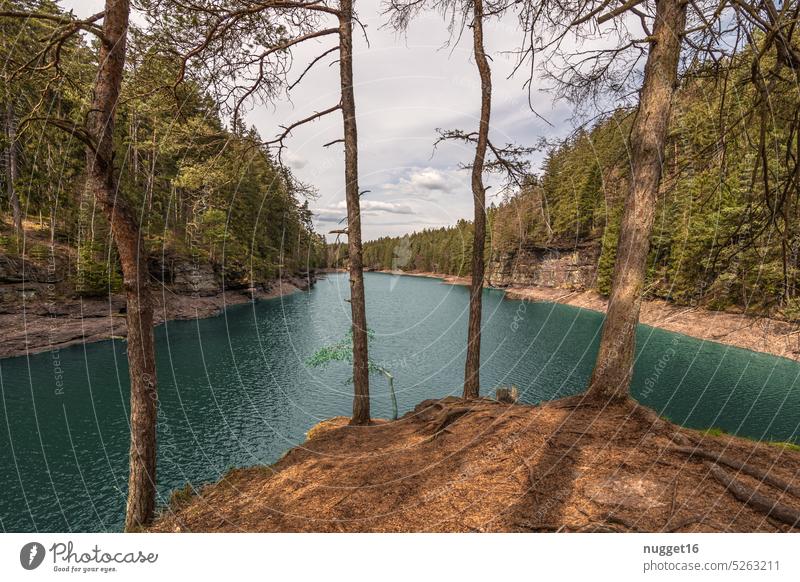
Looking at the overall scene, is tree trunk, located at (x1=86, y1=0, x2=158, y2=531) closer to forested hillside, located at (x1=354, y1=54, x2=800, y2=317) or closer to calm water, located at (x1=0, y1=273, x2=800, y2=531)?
calm water, located at (x1=0, y1=273, x2=800, y2=531)

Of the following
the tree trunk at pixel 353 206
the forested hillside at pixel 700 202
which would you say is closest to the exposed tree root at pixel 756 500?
the forested hillside at pixel 700 202

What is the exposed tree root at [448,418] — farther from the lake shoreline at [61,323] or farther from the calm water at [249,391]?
the lake shoreline at [61,323]

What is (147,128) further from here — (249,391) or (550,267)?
(550,267)

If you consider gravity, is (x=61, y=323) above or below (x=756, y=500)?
below

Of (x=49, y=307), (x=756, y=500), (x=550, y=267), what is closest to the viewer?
(x=756, y=500)

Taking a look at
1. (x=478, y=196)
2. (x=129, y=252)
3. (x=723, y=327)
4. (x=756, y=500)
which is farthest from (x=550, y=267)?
(x=129, y=252)

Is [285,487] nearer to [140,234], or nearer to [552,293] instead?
[140,234]

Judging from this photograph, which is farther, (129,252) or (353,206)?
(353,206)

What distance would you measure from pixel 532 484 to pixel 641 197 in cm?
439

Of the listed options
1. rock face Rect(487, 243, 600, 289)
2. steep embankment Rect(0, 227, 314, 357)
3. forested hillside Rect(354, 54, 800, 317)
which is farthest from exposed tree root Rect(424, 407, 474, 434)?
rock face Rect(487, 243, 600, 289)

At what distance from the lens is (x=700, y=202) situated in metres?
8.78

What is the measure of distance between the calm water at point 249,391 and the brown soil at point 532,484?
8.60 m

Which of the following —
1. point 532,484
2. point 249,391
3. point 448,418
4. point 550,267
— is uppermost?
point 550,267
